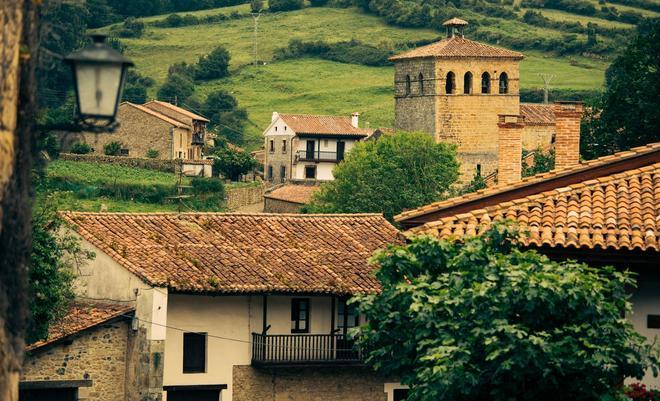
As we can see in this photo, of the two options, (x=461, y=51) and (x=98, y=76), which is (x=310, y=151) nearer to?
(x=461, y=51)

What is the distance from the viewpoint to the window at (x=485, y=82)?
3755 inches

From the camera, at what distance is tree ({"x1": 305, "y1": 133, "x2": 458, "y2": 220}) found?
246 feet

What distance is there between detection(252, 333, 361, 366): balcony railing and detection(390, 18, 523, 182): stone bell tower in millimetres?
59671

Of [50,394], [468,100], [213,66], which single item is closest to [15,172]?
[50,394]

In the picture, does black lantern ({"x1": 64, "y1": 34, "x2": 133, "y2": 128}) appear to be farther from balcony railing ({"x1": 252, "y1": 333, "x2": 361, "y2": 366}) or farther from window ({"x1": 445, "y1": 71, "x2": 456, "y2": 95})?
window ({"x1": 445, "y1": 71, "x2": 456, "y2": 95})

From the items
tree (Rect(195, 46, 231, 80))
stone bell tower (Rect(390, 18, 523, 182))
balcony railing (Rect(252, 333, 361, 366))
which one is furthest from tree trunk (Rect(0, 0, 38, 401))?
tree (Rect(195, 46, 231, 80))

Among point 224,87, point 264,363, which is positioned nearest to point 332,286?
point 264,363

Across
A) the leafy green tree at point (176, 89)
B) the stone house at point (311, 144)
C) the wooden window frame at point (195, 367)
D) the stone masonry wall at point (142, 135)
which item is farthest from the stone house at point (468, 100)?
the wooden window frame at point (195, 367)

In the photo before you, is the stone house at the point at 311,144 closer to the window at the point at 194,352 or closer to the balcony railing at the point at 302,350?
the balcony railing at the point at 302,350

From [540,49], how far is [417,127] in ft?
180

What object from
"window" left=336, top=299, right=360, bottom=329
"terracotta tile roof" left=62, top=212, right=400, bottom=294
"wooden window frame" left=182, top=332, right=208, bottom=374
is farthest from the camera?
"window" left=336, top=299, right=360, bottom=329

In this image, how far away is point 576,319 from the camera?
50.7 ft

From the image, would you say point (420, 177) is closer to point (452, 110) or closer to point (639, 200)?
point (452, 110)

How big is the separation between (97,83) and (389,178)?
227 ft
